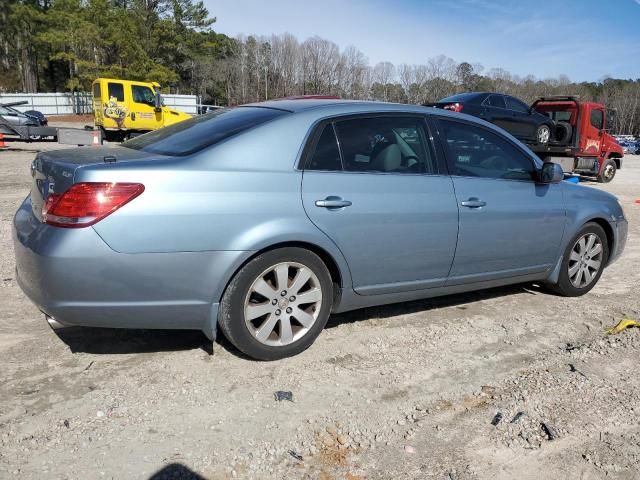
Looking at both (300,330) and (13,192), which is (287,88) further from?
(300,330)

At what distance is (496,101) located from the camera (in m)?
13.6

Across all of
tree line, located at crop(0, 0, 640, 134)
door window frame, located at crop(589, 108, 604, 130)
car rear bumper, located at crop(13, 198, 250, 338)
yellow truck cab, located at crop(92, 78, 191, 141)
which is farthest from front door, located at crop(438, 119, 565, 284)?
tree line, located at crop(0, 0, 640, 134)

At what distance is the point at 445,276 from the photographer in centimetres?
396

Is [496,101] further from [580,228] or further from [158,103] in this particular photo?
[158,103]

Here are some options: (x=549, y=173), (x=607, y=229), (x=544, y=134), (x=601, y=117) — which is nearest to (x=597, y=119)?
(x=601, y=117)

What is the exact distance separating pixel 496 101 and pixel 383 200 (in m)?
11.3

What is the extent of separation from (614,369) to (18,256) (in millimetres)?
3675

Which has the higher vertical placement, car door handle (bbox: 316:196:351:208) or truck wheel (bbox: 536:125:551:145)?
car door handle (bbox: 316:196:351:208)

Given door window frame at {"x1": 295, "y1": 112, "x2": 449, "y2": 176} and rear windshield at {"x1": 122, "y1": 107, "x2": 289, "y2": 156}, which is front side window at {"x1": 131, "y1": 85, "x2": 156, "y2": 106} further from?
door window frame at {"x1": 295, "y1": 112, "x2": 449, "y2": 176}

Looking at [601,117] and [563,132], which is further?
[601,117]

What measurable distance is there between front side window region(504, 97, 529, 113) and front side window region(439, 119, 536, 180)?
10371 mm

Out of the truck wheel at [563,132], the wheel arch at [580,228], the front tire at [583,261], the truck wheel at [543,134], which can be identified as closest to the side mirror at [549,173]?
the wheel arch at [580,228]

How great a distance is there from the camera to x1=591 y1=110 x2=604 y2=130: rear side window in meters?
15.6

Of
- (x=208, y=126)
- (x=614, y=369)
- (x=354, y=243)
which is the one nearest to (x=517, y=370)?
(x=614, y=369)
